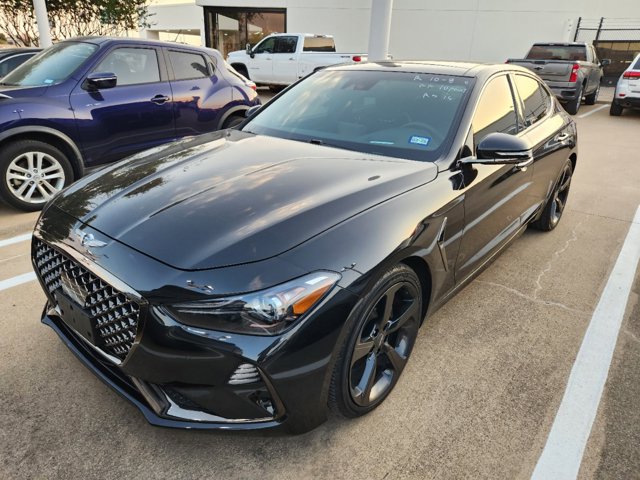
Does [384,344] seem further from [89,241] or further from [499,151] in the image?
[89,241]

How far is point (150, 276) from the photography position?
176 cm

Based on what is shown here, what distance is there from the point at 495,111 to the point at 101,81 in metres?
3.90

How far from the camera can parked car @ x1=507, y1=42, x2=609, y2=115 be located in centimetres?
1188

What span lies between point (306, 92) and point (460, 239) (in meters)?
1.63

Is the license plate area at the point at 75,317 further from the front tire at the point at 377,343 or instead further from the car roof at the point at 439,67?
the car roof at the point at 439,67

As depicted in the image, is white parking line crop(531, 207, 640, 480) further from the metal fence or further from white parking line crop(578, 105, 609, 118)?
the metal fence

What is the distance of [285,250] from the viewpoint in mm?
1830

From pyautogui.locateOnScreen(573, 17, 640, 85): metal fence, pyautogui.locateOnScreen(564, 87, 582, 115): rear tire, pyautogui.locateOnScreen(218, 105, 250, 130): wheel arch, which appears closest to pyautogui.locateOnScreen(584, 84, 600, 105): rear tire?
pyautogui.locateOnScreen(564, 87, 582, 115): rear tire

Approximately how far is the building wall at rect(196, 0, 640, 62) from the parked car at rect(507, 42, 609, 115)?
6.49m

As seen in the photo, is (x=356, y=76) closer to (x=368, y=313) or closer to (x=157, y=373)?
(x=368, y=313)

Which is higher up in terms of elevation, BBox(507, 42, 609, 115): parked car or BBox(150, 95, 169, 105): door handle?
BBox(150, 95, 169, 105): door handle

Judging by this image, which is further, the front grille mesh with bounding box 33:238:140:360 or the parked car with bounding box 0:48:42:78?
the parked car with bounding box 0:48:42:78

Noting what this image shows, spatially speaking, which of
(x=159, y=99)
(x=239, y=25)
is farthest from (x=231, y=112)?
(x=239, y=25)

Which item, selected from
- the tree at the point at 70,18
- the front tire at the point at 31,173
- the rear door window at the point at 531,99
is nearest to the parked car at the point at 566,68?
the rear door window at the point at 531,99
